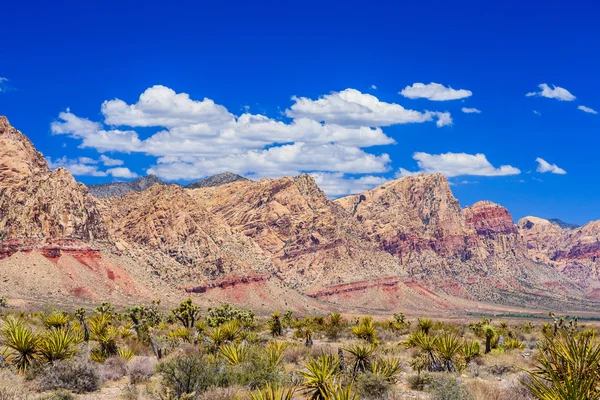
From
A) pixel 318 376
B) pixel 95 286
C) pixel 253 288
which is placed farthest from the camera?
pixel 253 288

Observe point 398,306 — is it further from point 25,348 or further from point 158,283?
point 25,348

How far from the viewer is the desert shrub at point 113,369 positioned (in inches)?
731

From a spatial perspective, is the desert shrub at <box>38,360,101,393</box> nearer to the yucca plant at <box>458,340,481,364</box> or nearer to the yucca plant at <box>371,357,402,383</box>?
the yucca plant at <box>371,357,402,383</box>

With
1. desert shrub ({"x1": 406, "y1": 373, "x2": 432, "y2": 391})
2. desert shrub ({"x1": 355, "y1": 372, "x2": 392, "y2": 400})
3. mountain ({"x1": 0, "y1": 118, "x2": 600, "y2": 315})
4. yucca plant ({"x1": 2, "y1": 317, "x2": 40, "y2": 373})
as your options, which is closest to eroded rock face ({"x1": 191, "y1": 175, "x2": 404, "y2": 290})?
mountain ({"x1": 0, "y1": 118, "x2": 600, "y2": 315})

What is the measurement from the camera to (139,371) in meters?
18.8

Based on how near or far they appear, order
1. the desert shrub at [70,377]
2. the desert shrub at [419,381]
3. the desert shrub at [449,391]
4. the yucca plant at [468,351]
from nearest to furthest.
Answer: the desert shrub at [449,391] < the desert shrub at [70,377] < the desert shrub at [419,381] < the yucca plant at [468,351]

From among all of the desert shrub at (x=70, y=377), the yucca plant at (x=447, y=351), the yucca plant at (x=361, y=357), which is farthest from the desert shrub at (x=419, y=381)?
the desert shrub at (x=70, y=377)

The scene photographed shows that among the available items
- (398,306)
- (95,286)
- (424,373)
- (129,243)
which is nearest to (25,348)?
(424,373)

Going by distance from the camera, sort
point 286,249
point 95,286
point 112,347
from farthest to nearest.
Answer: point 286,249 < point 95,286 < point 112,347

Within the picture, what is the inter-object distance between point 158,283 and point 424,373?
91541mm

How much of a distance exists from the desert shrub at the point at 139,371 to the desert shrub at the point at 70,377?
1.32 metres

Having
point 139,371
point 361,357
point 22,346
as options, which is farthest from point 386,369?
point 22,346

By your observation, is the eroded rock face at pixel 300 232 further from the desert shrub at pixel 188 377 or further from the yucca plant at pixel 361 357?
the desert shrub at pixel 188 377

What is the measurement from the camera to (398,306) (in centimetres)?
14862
